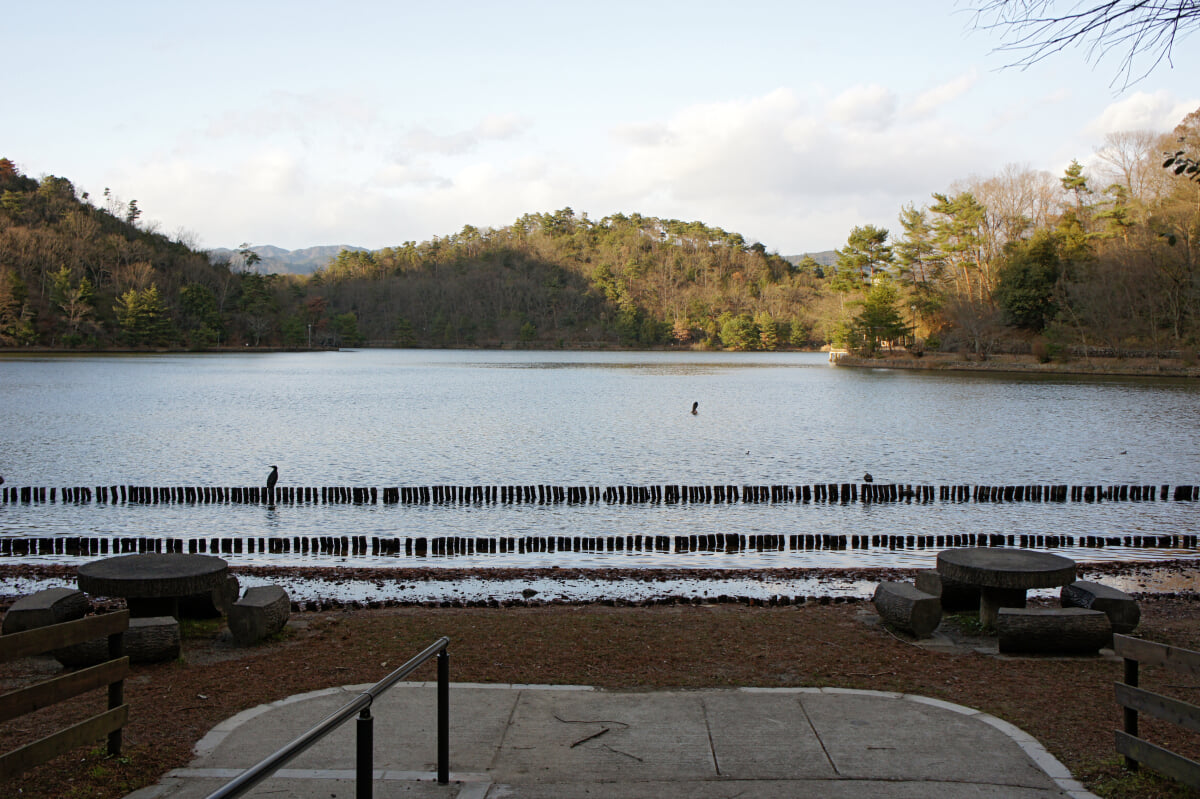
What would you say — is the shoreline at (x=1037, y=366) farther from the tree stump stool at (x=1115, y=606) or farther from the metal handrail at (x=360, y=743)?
the metal handrail at (x=360, y=743)

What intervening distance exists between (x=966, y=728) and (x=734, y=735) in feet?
4.81

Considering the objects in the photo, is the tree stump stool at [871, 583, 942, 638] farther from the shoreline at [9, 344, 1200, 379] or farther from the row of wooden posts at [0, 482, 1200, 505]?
the shoreline at [9, 344, 1200, 379]

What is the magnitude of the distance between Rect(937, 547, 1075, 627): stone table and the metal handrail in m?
5.62

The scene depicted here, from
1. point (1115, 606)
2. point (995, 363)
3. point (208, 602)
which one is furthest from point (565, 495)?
point (995, 363)

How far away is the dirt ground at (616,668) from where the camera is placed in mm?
4777

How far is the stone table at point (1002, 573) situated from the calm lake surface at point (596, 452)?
435 cm

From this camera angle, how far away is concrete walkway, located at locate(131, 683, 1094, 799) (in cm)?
434

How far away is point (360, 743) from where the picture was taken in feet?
10.8

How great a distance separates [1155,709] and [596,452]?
21.1 metres

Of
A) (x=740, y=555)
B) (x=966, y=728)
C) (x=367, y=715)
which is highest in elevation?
(x=367, y=715)

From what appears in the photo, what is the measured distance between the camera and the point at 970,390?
48.8 metres

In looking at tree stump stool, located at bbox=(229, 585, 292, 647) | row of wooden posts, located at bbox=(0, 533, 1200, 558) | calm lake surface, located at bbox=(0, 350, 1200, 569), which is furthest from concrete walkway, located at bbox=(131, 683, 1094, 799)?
row of wooden posts, located at bbox=(0, 533, 1200, 558)

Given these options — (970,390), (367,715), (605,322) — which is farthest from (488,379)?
(605,322)

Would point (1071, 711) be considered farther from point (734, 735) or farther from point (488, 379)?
point (488, 379)
